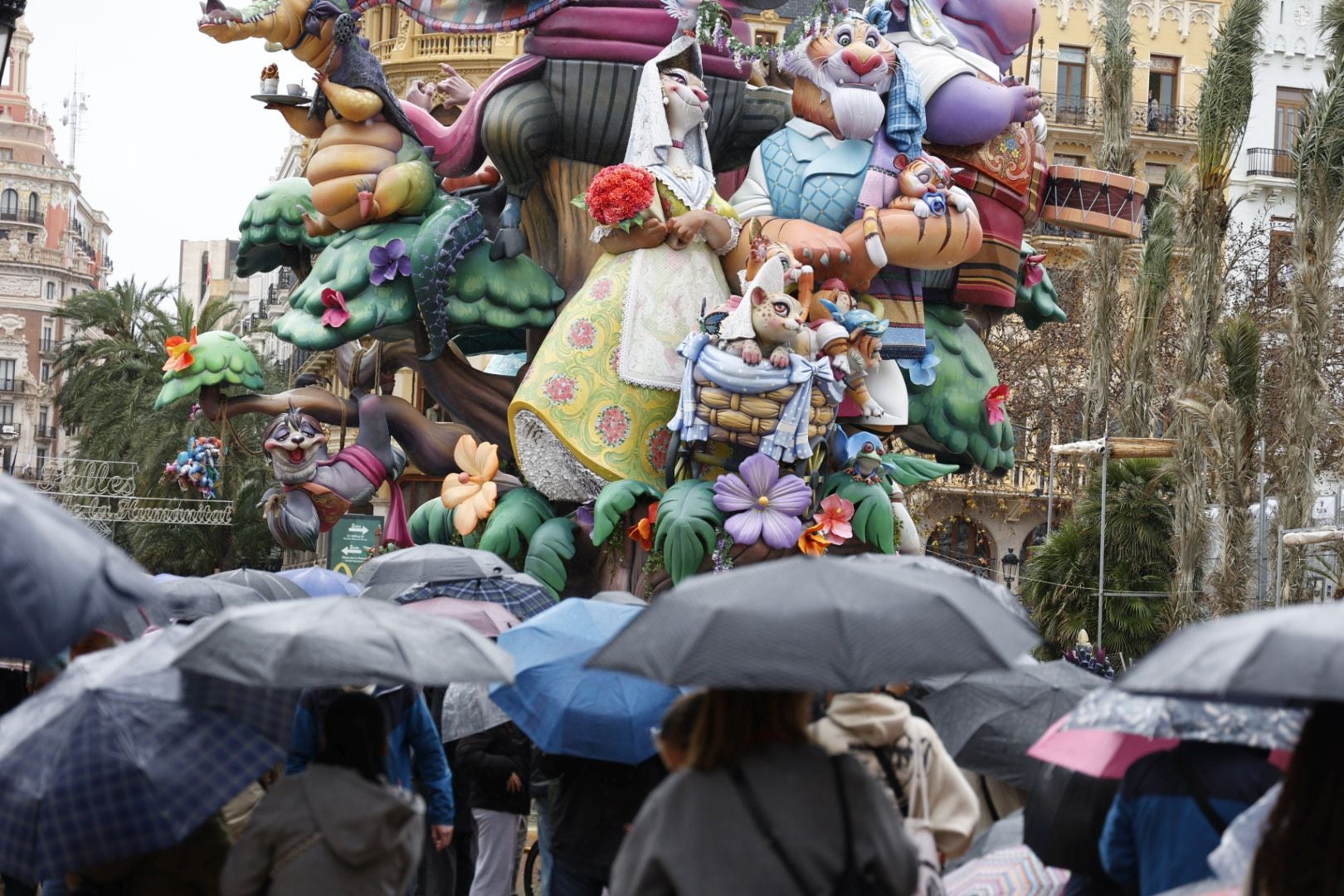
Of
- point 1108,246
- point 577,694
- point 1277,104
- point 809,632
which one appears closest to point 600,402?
point 577,694

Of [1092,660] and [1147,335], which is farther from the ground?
[1147,335]

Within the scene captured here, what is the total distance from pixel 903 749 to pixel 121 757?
7.60 ft

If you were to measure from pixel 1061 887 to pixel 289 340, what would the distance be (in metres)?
12.2

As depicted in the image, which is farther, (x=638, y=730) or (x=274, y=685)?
(x=638, y=730)

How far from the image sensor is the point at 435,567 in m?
12.4

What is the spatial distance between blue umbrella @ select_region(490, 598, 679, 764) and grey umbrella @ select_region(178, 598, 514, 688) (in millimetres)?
1635

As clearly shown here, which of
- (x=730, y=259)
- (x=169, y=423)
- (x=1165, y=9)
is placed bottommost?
(x=169, y=423)

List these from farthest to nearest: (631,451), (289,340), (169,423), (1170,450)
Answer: (169,423) < (1170,450) < (289,340) < (631,451)

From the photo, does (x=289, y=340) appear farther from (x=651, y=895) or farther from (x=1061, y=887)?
(x=651, y=895)

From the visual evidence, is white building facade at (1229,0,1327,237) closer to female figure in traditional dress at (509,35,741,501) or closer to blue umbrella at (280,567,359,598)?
female figure in traditional dress at (509,35,741,501)

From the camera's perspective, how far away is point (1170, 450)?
27875 millimetres

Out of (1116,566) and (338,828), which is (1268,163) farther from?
(338,828)

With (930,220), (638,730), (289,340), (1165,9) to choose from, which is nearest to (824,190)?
(930,220)

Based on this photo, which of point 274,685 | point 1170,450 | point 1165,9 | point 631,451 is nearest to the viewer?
point 274,685
